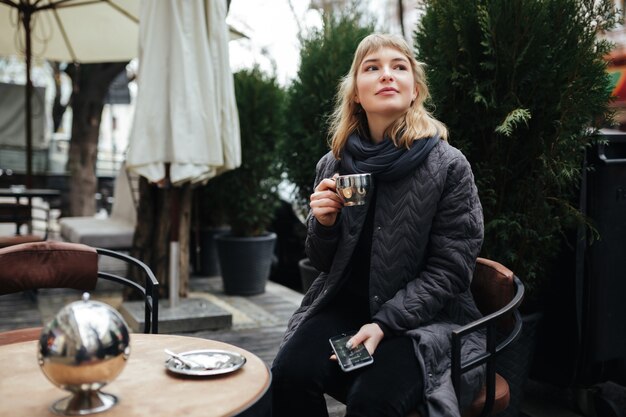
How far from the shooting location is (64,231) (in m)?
7.38

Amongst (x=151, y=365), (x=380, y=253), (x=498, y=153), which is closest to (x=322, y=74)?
(x=498, y=153)

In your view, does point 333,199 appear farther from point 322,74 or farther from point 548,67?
point 322,74

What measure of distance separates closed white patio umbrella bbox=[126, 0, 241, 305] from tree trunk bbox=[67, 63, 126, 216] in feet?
22.4

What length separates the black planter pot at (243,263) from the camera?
20.5 feet

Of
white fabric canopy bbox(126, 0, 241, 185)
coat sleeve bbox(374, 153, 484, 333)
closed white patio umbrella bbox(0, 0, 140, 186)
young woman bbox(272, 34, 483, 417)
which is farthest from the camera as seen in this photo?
closed white patio umbrella bbox(0, 0, 140, 186)

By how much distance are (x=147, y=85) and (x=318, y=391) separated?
10.5ft

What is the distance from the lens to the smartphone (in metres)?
2.02

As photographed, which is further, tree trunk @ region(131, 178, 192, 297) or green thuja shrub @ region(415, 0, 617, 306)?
tree trunk @ region(131, 178, 192, 297)

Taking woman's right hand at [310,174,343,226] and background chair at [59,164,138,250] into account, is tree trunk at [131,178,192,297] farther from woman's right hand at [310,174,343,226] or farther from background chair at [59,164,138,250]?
woman's right hand at [310,174,343,226]

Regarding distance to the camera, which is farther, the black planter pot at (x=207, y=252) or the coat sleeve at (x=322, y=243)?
the black planter pot at (x=207, y=252)

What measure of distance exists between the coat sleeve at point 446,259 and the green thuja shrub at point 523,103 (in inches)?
29.1

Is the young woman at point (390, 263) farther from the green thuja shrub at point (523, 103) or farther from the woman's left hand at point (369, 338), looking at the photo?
the green thuja shrub at point (523, 103)

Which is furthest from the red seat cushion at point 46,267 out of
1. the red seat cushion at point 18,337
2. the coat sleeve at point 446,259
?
the coat sleeve at point 446,259

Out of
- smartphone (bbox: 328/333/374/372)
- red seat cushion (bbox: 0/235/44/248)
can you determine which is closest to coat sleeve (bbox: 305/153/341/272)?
smartphone (bbox: 328/333/374/372)
